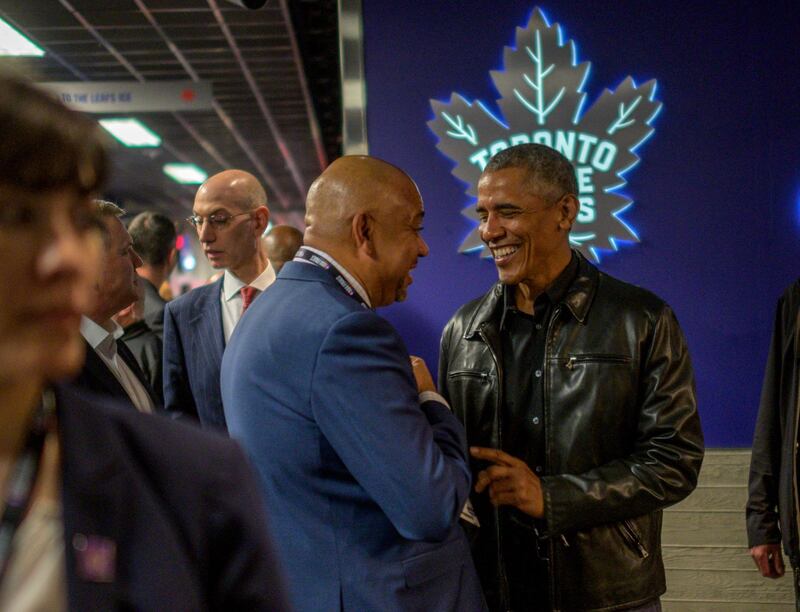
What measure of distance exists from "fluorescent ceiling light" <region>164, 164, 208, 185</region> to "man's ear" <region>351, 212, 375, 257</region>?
13.8 meters

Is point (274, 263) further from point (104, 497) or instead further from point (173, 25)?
point (104, 497)

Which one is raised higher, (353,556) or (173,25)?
(173,25)

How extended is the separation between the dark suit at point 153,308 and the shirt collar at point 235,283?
1.86 ft

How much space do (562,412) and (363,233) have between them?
0.81 m

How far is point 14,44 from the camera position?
775 cm

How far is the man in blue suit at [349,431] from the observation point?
1782 mm

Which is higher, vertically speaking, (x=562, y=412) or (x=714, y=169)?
(x=714, y=169)

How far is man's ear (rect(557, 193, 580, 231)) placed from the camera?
8.51 ft

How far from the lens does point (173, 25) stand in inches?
299

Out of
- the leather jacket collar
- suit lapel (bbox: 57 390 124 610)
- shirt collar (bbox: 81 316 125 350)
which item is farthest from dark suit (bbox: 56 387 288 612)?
shirt collar (bbox: 81 316 125 350)

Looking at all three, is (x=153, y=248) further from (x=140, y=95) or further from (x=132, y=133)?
(x=132, y=133)

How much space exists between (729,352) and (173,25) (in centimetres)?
595

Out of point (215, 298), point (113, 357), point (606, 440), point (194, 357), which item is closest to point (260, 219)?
point (215, 298)

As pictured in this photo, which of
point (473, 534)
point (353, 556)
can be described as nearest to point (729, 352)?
point (473, 534)
